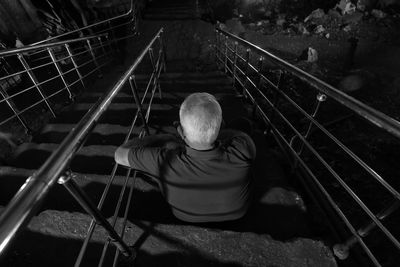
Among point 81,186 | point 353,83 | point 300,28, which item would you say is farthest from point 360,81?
point 81,186

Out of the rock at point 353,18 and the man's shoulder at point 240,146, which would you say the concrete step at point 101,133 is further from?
the rock at point 353,18

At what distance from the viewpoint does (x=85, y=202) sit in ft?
3.16

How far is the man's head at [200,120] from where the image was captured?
4.09ft

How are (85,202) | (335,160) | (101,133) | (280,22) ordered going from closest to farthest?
1. (85,202)
2. (101,133)
3. (335,160)
4. (280,22)

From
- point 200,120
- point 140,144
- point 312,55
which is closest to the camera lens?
point 200,120

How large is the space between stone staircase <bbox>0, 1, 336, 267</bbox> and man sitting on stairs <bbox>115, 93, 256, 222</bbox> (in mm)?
223

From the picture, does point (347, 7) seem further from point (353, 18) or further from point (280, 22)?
point (280, 22)

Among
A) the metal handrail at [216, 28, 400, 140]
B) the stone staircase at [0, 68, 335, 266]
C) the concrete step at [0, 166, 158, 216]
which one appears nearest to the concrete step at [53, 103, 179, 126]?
the stone staircase at [0, 68, 335, 266]

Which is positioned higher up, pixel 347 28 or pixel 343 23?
pixel 343 23

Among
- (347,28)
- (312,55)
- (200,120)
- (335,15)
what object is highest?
(200,120)

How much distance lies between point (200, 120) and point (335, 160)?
12.5 ft

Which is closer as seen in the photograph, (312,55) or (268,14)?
(312,55)

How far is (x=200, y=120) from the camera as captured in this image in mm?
1244

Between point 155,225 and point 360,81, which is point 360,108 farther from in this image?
point 360,81
